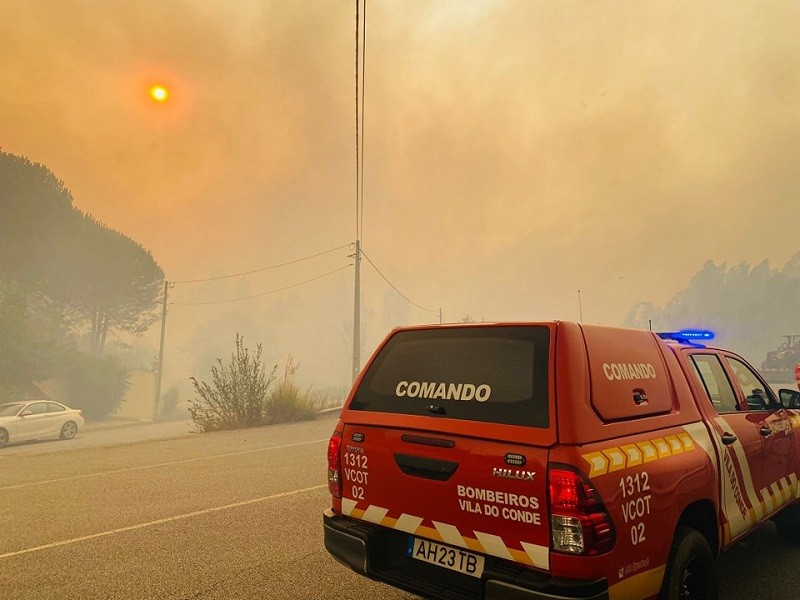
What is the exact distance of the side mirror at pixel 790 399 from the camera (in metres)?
4.14

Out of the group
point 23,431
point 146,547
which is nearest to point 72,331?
point 23,431

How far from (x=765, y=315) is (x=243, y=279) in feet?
514

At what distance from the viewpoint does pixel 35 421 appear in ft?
58.6

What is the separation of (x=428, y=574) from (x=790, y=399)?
3508mm

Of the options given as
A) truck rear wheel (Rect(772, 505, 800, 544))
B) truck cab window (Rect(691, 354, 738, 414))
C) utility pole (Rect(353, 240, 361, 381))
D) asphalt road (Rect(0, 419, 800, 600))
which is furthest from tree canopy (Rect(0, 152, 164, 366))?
truck rear wheel (Rect(772, 505, 800, 544))

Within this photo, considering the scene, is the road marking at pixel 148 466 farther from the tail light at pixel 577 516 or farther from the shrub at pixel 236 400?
the tail light at pixel 577 516

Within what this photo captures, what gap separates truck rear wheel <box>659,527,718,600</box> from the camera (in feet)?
8.17

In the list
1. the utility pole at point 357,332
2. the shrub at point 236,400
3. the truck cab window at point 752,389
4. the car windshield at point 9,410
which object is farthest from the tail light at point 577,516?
the utility pole at point 357,332

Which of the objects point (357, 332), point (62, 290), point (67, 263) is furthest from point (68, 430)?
point (67, 263)

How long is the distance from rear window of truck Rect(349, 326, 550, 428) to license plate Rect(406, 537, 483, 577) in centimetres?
64

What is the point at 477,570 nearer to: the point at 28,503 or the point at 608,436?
the point at 608,436

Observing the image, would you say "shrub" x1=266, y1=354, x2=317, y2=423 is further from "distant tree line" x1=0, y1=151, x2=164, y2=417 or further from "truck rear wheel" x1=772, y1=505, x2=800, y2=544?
"distant tree line" x1=0, y1=151, x2=164, y2=417

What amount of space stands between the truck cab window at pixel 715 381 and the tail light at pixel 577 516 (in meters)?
1.75

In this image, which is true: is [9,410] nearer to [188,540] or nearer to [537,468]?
[188,540]
